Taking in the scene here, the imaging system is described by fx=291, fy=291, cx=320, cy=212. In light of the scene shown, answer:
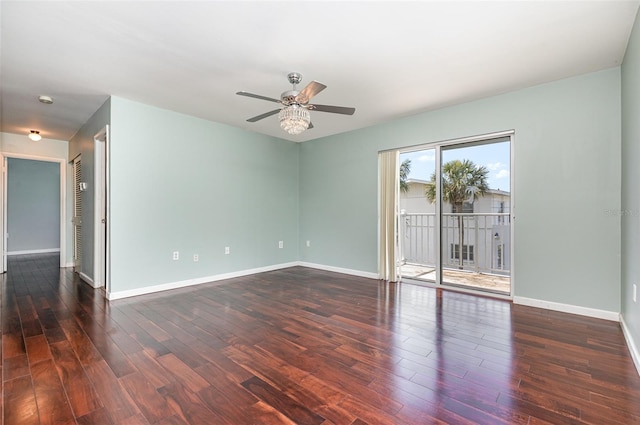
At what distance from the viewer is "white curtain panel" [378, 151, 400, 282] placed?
4.75 m

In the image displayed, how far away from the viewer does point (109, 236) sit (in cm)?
375

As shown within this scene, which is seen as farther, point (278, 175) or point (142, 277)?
point (278, 175)

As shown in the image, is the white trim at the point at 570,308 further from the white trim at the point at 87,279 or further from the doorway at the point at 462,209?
the white trim at the point at 87,279

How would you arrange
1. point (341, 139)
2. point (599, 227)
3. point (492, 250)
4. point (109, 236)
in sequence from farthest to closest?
point (341, 139)
point (492, 250)
point (109, 236)
point (599, 227)

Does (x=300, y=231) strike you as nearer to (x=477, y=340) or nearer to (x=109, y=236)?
(x=109, y=236)

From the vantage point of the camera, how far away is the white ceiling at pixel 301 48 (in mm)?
2131

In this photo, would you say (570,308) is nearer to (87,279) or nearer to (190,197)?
(190,197)

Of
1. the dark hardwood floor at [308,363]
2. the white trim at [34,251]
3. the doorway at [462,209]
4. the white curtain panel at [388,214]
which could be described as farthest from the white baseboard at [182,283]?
the white trim at [34,251]

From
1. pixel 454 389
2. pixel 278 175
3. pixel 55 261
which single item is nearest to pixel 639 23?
pixel 454 389

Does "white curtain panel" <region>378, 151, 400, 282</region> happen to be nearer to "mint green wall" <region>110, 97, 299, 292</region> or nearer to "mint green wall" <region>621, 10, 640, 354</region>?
"mint green wall" <region>110, 97, 299, 292</region>

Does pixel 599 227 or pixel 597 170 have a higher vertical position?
pixel 597 170

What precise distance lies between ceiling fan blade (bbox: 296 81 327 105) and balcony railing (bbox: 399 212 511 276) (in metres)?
2.82

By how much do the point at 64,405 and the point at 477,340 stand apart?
3.00m

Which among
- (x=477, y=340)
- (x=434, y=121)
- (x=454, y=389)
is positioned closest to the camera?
(x=454, y=389)
